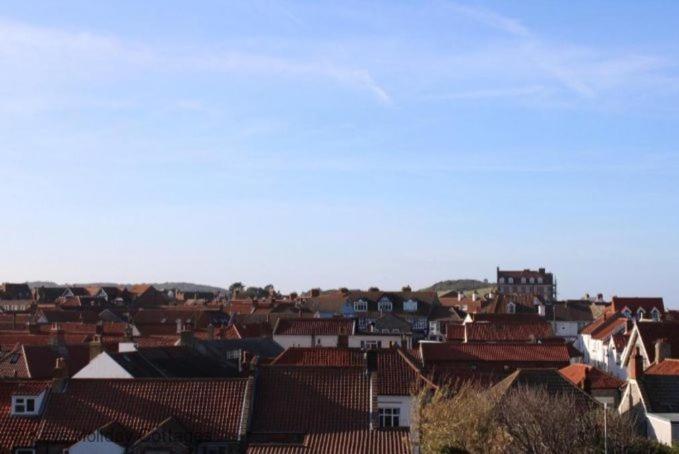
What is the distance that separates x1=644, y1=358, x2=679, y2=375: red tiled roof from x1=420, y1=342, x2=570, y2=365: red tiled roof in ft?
44.8

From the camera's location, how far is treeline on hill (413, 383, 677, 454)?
3159 cm

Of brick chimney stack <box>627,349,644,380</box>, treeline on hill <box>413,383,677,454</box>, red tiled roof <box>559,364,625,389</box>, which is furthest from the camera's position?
red tiled roof <box>559,364,625,389</box>

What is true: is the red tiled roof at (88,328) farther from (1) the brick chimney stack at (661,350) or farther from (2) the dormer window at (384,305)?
(1) the brick chimney stack at (661,350)

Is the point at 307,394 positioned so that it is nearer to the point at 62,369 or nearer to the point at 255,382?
the point at 255,382

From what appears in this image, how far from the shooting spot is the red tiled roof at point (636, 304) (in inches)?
4141

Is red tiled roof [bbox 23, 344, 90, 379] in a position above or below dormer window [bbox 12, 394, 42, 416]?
above

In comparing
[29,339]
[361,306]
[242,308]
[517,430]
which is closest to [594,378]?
[517,430]

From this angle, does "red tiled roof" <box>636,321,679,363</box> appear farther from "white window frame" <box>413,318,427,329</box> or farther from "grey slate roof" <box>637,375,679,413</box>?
"white window frame" <box>413,318,427,329</box>

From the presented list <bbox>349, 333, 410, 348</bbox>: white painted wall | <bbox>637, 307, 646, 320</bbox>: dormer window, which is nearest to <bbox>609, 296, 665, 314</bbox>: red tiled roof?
<bbox>637, 307, 646, 320</bbox>: dormer window

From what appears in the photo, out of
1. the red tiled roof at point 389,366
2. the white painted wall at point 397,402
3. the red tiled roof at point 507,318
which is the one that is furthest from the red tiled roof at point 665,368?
the red tiled roof at point 507,318

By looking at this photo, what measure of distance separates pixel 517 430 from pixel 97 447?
14937 mm

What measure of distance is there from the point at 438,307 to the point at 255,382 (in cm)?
8233

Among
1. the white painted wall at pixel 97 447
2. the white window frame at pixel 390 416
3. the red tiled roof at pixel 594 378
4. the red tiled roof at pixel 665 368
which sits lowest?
the white painted wall at pixel 97 447

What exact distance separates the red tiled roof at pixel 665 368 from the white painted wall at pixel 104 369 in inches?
1055
